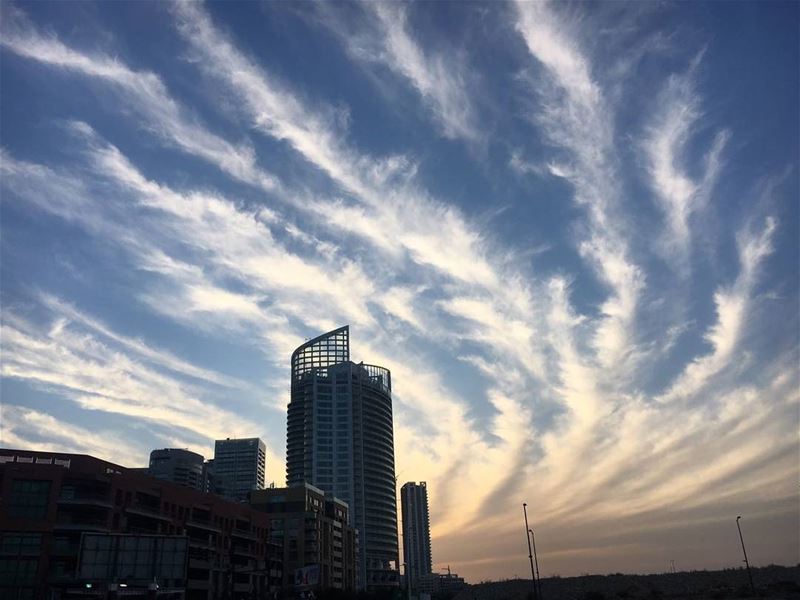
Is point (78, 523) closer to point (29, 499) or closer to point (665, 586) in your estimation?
point (29, 499)

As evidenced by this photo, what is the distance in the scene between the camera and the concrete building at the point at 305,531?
14900 centimetres

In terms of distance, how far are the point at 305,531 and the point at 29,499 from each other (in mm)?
86096

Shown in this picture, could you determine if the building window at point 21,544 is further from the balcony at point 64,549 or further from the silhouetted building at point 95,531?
the balcony at point 64,549

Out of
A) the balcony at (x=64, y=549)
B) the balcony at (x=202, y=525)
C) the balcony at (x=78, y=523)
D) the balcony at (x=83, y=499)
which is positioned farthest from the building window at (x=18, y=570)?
the balcony at (x=202, y=525)

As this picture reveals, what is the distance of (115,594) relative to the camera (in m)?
47.6

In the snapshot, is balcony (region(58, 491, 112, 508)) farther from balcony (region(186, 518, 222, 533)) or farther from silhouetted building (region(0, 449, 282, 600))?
balcony (region(186, 518, 222, 533))

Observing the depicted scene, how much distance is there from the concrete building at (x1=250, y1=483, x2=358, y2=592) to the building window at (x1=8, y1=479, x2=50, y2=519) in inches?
2972

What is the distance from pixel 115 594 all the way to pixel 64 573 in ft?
109

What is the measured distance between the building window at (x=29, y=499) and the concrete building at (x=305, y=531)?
75.5m

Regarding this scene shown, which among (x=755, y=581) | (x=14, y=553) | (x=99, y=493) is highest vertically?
(x=99, y=493)

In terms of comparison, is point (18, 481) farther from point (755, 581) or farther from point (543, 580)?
point (755, 581)

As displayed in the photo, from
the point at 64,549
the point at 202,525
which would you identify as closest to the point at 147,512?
the point at 64,549

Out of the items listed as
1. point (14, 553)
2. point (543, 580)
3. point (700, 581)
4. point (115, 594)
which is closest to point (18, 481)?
point (14, 553)

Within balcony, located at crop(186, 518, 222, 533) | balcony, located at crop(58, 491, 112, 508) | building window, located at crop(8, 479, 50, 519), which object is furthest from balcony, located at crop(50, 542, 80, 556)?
balcony, located at crop(186, 518, 222, 533)
